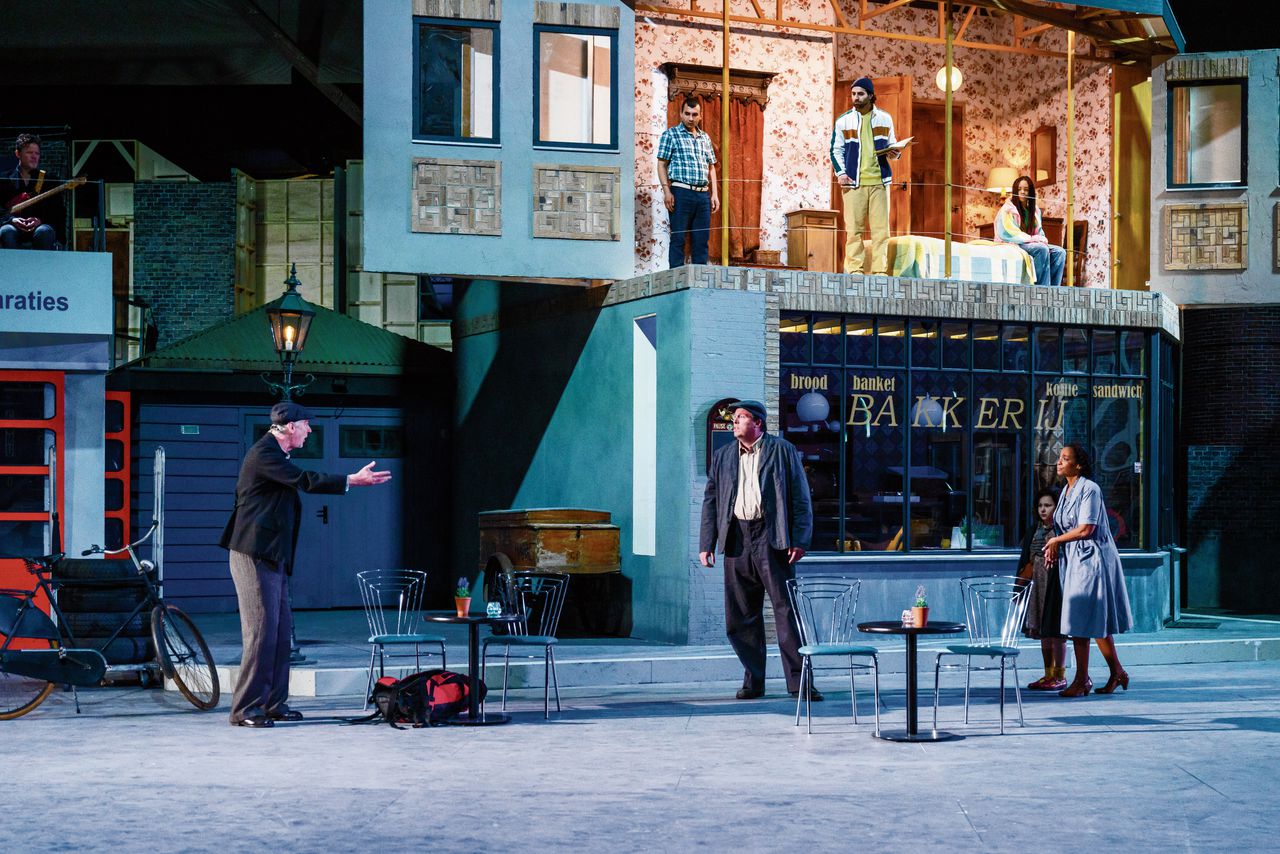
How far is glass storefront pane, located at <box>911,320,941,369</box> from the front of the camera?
16.0m

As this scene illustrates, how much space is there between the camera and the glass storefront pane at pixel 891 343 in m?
15.9

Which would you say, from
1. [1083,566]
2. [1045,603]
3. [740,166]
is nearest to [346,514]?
[740,166]

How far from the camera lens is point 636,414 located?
15820mm

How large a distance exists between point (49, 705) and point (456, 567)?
9325 millimetres

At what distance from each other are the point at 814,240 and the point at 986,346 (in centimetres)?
208

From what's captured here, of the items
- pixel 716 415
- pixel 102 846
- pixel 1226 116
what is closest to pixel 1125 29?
pixel 1226 116

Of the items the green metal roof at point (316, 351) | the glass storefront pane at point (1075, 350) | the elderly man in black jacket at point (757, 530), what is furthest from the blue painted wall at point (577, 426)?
the glass storefront pane at point (1075, 350)

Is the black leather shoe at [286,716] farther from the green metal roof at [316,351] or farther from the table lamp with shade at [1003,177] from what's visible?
the table lamp with shade at [1003,177]

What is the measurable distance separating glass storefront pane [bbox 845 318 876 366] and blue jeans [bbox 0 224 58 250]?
7.46m

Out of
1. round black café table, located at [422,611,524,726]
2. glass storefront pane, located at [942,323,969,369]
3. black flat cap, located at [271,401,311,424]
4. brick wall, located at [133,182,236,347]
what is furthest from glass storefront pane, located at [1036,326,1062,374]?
brick wall, located at [133,182,236,347]

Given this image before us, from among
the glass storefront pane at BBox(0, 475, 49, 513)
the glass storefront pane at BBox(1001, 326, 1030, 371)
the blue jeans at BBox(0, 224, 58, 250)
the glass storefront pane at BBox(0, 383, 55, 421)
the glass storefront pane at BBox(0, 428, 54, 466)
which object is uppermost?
the blue jeans at BBox(0, 224, 58, 250)

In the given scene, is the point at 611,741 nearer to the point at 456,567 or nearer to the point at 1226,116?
the point at 456,567

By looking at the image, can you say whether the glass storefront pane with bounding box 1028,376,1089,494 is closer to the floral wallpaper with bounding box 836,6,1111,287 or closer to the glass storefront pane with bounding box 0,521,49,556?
the floral wallpaper with bounding box 836,6,1111,287

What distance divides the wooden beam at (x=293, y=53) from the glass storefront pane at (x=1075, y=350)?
28.2ft
